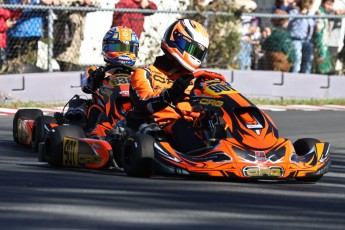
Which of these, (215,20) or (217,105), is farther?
(215,20)

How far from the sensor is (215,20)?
17453mm

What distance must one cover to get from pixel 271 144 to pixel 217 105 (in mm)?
488

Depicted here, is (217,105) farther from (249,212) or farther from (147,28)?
(147,28)

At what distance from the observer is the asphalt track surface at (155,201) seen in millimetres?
6449

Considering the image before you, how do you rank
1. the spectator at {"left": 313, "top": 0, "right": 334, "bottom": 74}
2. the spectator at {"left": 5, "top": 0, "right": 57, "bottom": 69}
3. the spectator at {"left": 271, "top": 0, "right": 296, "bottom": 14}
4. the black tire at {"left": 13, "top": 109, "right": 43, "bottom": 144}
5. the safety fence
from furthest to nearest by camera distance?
1. the spectator at {"left": 313, "top": 0, "right": 334, "bottom": 74}
2. the spectator at {"left": 271, "top": 0, "right": 296, "bottom": 14}
3. the safety fence
4. the spectator at {"left": 5, "top": 0, "right": 57, "bottom": 69}
5. the black tire at {"left": 13, "top": 109, "right": 43, "bottom": 144}

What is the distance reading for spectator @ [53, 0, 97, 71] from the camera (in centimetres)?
1608

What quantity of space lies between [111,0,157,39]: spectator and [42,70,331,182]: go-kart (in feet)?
25.0

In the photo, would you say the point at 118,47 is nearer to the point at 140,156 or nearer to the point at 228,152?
the point at 140,156

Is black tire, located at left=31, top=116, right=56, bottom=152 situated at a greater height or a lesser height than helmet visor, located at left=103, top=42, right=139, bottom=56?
lesser

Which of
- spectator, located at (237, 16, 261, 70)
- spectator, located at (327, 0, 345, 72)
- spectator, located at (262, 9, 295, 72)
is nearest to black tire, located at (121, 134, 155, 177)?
spectator, located at (237, 16, 261, 70)

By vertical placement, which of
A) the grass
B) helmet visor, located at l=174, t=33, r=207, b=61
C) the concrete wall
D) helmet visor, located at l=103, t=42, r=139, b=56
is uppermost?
helmet visor, located at l=174, t=33, r=207, b=61

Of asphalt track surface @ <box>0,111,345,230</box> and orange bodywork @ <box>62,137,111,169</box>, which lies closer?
asphalt track surface @ <box>0,111,345,230</box>

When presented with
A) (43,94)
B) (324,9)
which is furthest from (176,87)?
(324,9)

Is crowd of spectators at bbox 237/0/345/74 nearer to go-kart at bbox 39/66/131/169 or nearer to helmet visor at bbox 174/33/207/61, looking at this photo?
go-kart at bbox 39/66/131/169
